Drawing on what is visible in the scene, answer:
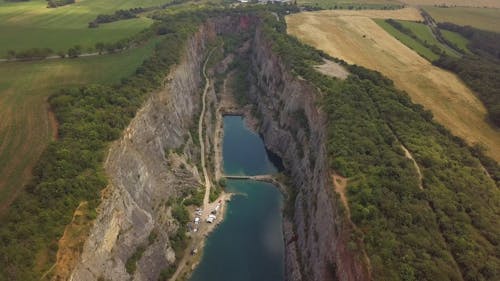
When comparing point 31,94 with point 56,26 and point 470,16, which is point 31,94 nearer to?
point 56,26

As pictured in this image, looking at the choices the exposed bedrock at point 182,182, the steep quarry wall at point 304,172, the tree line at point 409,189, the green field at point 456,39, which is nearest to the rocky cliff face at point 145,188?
the exposed bedrock at point 182,182

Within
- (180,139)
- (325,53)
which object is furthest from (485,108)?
(180,139)

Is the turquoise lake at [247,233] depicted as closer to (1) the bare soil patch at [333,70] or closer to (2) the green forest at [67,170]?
(2) the green forest at [67,170]

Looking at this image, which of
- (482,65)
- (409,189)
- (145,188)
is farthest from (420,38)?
(145,188)

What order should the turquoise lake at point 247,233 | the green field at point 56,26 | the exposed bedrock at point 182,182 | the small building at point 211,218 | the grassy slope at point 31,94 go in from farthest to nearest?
the green field at point 56,26, the small building at point 211,218, the turquoise lake at point 247,233, the grassy slope at point 31,94, the exposed bedrock at point 182,182

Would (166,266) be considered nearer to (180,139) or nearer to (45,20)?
(180,139)

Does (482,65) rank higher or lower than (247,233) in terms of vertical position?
higher

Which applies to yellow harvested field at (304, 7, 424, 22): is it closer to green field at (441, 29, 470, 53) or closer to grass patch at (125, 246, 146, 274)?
green field at (441, 29, 470, 53)
